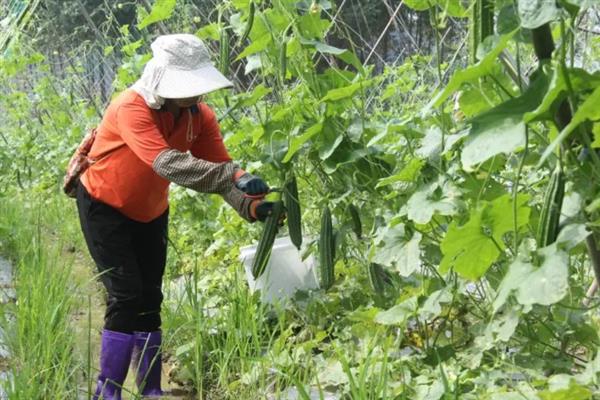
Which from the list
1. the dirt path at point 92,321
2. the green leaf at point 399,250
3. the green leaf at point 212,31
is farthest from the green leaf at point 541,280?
the green leaf at point 212,31

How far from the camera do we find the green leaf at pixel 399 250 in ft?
7.30

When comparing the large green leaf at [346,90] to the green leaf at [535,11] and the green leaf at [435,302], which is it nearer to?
the green leaf at [435,302]

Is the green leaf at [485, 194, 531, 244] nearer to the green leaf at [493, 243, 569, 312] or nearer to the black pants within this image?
the green leaf at [493, 243, 569, 312]

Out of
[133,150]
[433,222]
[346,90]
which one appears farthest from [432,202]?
[133,150]

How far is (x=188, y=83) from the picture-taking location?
2762 millimetres

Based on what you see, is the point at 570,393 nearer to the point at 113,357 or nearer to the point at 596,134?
the point at 596,134

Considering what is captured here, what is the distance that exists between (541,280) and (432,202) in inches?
22.7

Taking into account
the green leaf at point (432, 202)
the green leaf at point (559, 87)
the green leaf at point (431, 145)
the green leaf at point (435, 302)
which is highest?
the green leaf at point (559, 87)

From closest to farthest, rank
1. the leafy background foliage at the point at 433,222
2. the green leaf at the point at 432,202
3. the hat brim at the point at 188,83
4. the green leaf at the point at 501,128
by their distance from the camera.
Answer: the green leaf at the point at 501,128
the leafy background foliage at the point at 433,222
the green leaf at the point at 432,202
the hat brim at the point at 188,83

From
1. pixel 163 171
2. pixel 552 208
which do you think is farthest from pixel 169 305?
pixel 552 208

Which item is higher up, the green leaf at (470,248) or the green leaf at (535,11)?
the green leaf at (535,11)

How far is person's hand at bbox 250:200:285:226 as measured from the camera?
113 inches

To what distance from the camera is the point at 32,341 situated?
2568 mm

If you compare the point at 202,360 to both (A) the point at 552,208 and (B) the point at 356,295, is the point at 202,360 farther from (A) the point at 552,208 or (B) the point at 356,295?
(A) the point at 552,208
